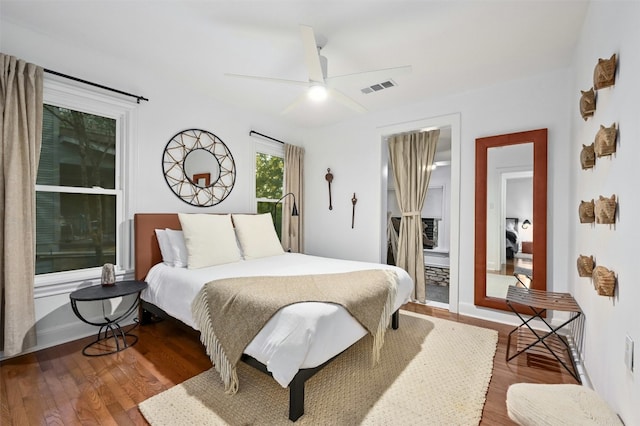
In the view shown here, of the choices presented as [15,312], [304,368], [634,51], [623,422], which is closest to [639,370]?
[623,422]

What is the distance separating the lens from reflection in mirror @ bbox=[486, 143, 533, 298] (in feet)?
9.48

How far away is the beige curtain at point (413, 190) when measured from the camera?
3.72 metres

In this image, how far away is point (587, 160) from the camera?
184 cm

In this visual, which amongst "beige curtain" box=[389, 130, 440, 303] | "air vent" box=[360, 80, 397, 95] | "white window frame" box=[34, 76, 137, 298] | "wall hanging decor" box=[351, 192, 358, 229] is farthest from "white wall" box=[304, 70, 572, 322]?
"white window frame" box=[34, 76, 137, 298]

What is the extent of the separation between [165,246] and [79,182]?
937 millimetres

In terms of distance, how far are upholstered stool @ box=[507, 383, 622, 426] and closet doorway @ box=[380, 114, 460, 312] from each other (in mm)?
2128

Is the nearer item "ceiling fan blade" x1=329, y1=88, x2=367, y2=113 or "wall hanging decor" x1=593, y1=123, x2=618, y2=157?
"wall hanging decor" x1=593, y1=123, x2=618, y2=157

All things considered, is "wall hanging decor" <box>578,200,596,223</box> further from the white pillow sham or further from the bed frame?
the white pillow sham

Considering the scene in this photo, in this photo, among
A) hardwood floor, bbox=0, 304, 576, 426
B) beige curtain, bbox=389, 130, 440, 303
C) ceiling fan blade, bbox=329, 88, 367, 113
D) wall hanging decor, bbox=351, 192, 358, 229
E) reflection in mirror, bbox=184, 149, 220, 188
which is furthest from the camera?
wall hanging decor, bbox=351, 192, 358, 229

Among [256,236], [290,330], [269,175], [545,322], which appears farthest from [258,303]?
[269,175]

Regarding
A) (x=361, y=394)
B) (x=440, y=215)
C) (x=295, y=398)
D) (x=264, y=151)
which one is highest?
(x=264, y=151)

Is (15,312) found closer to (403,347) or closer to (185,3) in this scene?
(185,3)

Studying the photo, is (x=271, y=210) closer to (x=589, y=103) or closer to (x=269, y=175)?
(x=269, y=175)

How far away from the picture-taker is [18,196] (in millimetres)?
2066
